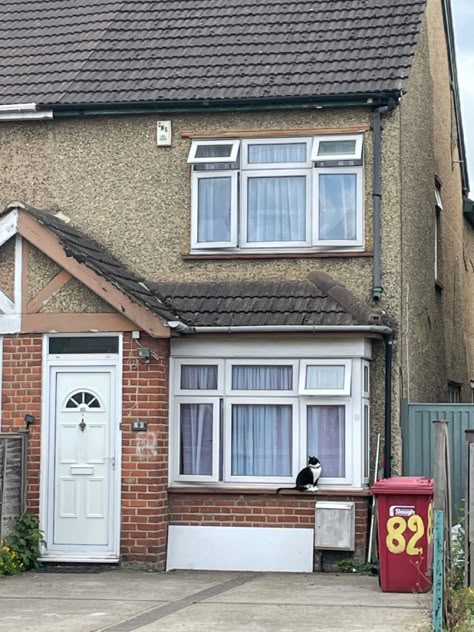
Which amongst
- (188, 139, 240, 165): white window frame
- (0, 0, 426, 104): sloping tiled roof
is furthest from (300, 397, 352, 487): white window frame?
(0, 0, 426, 104): sloping tiled roof

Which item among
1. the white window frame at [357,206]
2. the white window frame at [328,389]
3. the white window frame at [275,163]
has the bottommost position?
the white window frame at [328,389]

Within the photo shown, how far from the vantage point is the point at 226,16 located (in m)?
17.1

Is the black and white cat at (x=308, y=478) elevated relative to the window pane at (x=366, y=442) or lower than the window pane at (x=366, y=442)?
lower

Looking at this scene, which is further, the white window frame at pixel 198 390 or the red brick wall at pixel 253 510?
the white window frame at pixel 198 390

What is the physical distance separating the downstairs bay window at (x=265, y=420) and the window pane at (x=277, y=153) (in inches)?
98.7

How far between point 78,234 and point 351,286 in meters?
3.38

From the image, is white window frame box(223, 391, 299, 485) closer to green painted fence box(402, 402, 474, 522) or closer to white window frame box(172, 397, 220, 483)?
white window frame box(172, 397, 220, 483)

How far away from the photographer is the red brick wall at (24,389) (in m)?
14.6

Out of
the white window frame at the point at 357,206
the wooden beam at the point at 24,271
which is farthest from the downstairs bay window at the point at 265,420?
the wooden beam at the point at 24,271

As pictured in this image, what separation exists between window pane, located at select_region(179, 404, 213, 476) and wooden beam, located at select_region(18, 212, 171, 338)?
1.32m

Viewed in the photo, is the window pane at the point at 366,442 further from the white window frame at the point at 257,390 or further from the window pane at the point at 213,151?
the window pane at the point at 213,151

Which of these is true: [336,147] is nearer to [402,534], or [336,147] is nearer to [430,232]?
[430,232]

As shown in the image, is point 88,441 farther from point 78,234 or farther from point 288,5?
point 288,5

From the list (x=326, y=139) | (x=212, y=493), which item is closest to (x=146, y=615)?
(x=212, y=493)
